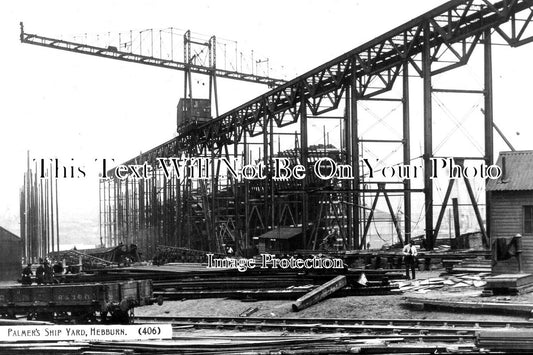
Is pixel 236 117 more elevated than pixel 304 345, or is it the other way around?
pixel 236 117

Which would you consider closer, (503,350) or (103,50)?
(503,350)

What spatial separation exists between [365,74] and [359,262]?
8386 mm

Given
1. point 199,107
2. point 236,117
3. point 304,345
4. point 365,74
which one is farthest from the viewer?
point 199,107

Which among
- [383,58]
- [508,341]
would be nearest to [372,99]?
[383,58]

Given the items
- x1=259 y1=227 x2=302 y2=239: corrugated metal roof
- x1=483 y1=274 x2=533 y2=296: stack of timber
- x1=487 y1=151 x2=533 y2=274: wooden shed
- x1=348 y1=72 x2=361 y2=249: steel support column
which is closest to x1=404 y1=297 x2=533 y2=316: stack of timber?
x1=483 y1=274 x2=533 y2=296: stack of timber

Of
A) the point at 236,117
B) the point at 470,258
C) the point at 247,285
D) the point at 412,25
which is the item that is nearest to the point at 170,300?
the point at 247,285

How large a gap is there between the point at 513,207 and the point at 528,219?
1.73ft

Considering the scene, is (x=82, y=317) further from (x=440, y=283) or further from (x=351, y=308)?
(x=440, y=283)

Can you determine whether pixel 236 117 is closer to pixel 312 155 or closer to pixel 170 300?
pixel 312 155

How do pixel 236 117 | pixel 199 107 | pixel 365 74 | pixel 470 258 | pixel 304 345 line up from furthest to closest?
pixel 199 107, pixel 236 117, pixel 365 74, pixel 470 258, pixel 304 345

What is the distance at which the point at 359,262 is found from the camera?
2628 cm

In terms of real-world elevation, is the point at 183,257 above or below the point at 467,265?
below

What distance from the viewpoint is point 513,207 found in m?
20.2

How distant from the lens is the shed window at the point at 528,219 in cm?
1998
